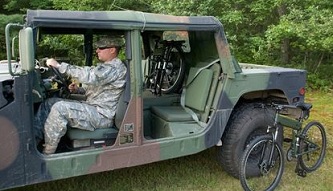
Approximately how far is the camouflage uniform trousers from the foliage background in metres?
5.15

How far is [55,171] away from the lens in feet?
10.8

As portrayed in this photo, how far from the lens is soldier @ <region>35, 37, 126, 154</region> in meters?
3.39

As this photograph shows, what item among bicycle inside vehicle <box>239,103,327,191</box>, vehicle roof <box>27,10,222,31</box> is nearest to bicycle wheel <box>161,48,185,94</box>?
vehicle roof <box>27,10,222,31</box>

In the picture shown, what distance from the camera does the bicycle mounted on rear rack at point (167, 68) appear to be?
15.8 ft

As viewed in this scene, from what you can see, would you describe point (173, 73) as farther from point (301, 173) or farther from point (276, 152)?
point (301, 173)

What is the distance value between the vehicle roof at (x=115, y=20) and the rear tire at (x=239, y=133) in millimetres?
1093

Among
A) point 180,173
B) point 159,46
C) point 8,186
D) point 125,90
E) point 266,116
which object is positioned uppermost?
point 159,46

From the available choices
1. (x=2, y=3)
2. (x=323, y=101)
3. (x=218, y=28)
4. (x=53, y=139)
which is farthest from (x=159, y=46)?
(x=2, y=3)

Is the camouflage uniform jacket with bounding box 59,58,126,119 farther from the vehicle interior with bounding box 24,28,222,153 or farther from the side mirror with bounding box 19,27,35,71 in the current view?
the side mirror with bounding box 19,27,35,71

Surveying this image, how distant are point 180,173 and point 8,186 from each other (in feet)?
7.00

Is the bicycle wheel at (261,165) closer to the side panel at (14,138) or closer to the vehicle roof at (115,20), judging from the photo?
the vehicle roof at (115,20)

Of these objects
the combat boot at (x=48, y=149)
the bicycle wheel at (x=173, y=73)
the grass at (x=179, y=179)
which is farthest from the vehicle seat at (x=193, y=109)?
the combat boot at (x=48, y=149)

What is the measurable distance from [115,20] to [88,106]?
2.74ft

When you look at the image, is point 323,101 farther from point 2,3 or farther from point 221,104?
point 2,3
